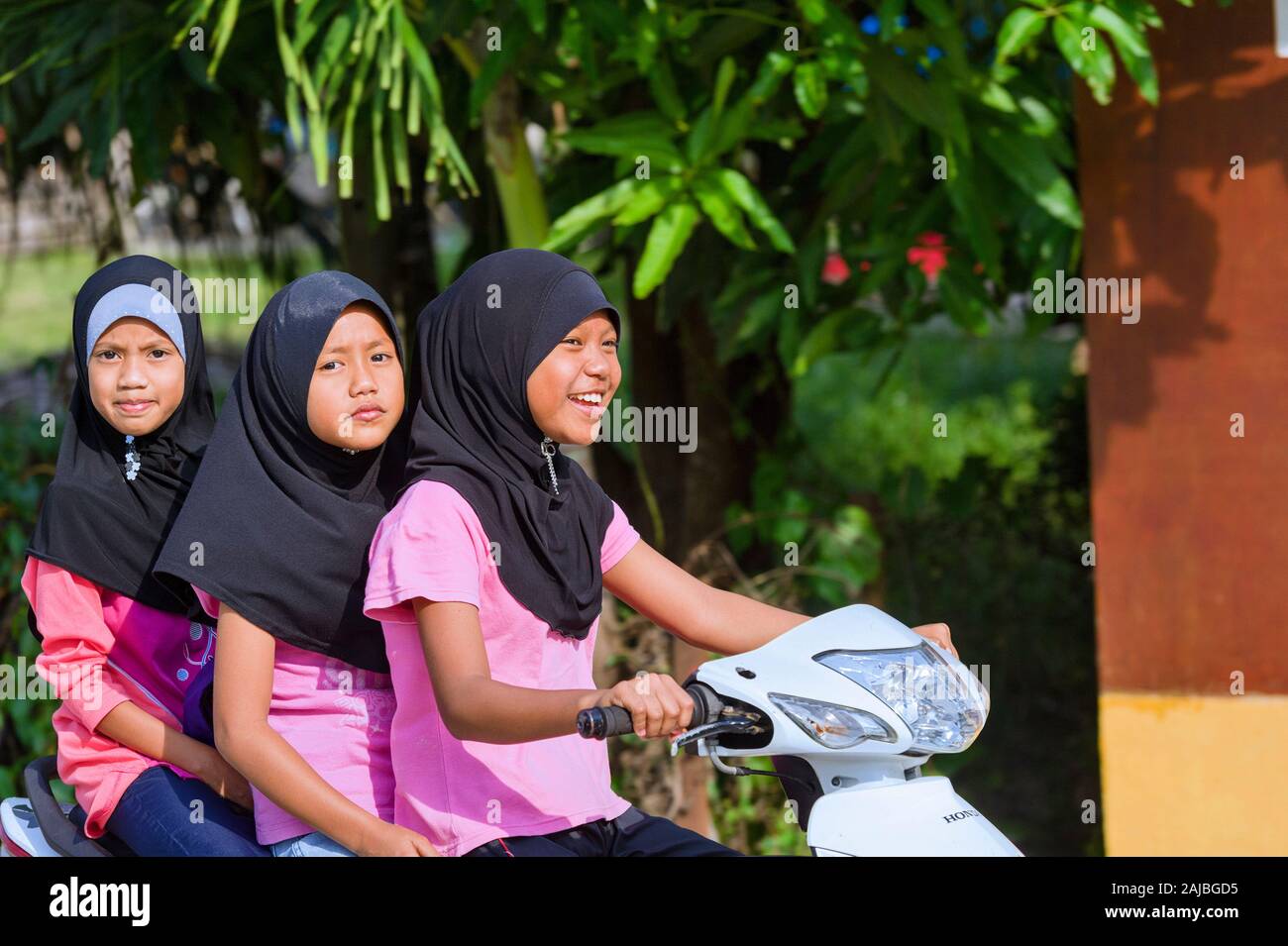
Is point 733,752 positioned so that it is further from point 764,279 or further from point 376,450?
point 764,279

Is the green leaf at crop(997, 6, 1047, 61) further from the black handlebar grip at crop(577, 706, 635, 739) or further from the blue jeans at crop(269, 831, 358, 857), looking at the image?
the blue jeans at crop(269, 831, 358, 857)

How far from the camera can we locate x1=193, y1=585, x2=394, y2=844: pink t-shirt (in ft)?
7.27

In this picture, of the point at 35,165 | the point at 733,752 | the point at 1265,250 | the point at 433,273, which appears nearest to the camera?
the point at 733,752

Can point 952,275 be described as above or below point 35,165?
below

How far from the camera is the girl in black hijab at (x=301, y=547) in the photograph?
7.00 ft

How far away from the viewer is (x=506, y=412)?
7.07 feet

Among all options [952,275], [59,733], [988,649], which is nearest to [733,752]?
[59,733]

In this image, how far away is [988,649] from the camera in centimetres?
530

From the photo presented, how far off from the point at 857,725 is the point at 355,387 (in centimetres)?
86

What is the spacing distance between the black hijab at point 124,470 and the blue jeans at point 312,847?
47 centimetres

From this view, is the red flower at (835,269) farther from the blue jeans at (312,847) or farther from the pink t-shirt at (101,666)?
the blue jeans at (312,847)

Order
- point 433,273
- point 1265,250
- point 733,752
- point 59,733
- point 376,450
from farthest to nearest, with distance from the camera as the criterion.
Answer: point 433,273
point 1265,250
point 59,733
point 376,450
point 733,752
